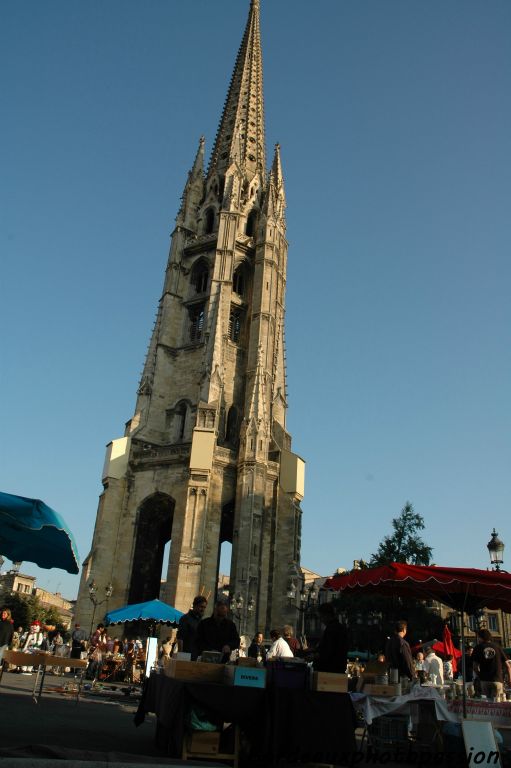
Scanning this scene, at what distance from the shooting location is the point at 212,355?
110ft

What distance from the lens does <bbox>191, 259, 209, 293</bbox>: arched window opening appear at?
3950 centimetres

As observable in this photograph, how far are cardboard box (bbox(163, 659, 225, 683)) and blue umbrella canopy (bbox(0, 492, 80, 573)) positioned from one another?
2127mm

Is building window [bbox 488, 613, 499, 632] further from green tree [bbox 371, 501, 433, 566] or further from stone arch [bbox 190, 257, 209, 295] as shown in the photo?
stone arch [bbox 190, 257, 209, 295]

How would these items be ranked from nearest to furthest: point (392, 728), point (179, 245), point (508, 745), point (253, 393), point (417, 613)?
point (508, 745) → point (392, 728) → point (253, 393) → point (417, 613) → point (179, 245)

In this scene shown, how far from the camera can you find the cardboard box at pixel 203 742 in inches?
230

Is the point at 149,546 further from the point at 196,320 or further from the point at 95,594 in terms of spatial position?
the point at 196,320

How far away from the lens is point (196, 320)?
38469 mm

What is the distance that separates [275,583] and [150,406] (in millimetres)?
11423

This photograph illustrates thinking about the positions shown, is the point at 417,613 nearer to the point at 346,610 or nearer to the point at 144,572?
the point at 346,610

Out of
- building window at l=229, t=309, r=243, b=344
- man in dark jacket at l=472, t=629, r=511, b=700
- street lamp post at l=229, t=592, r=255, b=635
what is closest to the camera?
man in dark jacket at l=472, t=629, r=511, b=700

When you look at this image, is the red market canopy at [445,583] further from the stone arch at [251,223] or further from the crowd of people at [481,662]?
the stone arch at [251,223]

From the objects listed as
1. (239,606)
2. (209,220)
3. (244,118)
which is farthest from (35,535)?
(244,118)

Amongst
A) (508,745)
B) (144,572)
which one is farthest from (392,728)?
(144,572)

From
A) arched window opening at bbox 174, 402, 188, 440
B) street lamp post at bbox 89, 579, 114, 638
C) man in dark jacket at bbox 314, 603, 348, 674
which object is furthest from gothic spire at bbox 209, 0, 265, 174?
man in dark jacket at bbox 314, 603, 348, 674
